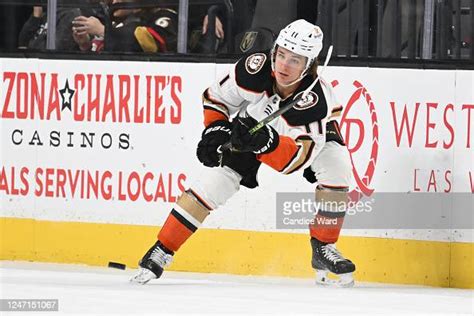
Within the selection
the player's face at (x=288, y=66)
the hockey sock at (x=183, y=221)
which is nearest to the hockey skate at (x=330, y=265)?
the hockey sock at (x=183, y=221)

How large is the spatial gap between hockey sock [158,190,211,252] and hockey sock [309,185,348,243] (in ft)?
1.80

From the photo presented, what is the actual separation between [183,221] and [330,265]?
2.37 ft

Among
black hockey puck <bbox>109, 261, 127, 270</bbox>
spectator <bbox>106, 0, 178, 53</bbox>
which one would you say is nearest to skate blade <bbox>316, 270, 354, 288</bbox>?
black hockey puck <bbox>109, 261, 127, 270</bbox>

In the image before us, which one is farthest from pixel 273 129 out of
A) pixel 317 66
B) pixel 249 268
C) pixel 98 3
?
pixel 98 3

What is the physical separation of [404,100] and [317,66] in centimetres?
48

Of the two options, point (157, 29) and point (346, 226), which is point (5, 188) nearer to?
point (157, 29)

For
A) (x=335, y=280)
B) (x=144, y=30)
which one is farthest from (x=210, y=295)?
(x=144, y=30)

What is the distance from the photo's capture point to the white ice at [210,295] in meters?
5.76

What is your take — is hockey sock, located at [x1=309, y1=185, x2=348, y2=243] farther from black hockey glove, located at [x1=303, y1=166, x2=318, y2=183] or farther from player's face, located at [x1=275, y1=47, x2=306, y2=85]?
player's face, located at [x1=275, y1=47, x2=306, y2=85]

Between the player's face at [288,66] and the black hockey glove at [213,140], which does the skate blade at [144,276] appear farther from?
the player's face at [288,66]

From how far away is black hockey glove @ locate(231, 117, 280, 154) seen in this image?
6504 millimetres

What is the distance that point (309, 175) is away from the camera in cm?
716

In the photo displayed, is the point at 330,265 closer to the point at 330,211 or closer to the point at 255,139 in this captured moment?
the point at 330,211

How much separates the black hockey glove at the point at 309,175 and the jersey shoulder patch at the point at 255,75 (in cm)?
54
